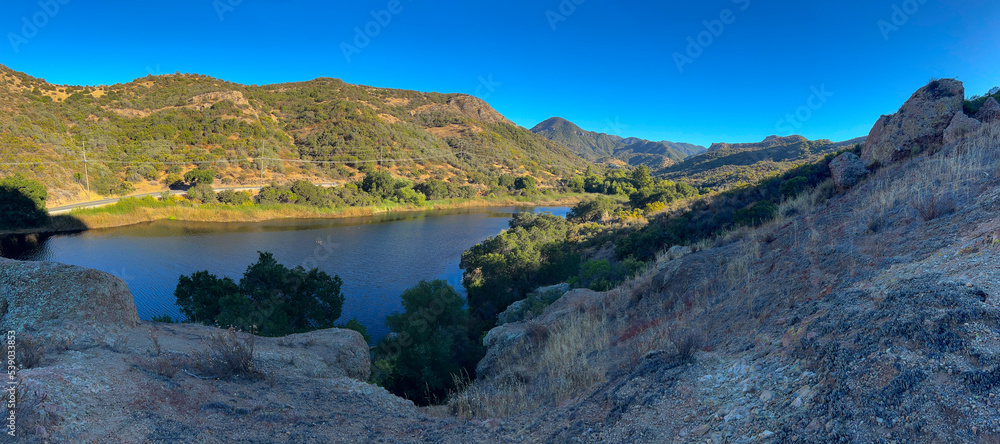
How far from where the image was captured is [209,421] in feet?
12.5

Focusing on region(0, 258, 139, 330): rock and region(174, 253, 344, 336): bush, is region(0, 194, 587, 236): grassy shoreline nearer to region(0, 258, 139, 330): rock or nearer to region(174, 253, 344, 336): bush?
region(174, 253, 344, 336): bush

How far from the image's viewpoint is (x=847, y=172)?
406 inches

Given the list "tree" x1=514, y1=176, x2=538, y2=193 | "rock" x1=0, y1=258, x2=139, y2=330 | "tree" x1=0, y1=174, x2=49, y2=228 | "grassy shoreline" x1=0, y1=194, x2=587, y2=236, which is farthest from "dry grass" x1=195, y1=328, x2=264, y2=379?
"tree" x1=514, y1=176, x2=538, y2=193

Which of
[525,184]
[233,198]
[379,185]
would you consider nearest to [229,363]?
[233,198]

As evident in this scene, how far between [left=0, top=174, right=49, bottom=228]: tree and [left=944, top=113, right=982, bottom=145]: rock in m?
50.0

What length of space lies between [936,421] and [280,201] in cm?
5252

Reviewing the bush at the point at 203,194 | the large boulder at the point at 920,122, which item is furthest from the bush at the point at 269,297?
the bush at the point at 203,194

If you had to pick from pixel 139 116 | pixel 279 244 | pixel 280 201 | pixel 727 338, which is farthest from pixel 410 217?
pixel 139 116

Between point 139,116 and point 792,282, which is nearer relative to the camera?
point 792,282

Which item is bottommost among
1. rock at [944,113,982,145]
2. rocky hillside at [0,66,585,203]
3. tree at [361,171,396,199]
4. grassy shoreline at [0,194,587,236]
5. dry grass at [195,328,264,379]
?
dry grass at [195,328,264,379]

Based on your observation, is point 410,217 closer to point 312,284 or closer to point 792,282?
point 312,284

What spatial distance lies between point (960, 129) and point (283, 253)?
33737 mm

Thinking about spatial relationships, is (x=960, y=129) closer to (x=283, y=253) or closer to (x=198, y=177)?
(x=283, y=253)

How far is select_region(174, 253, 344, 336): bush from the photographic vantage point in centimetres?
1260
